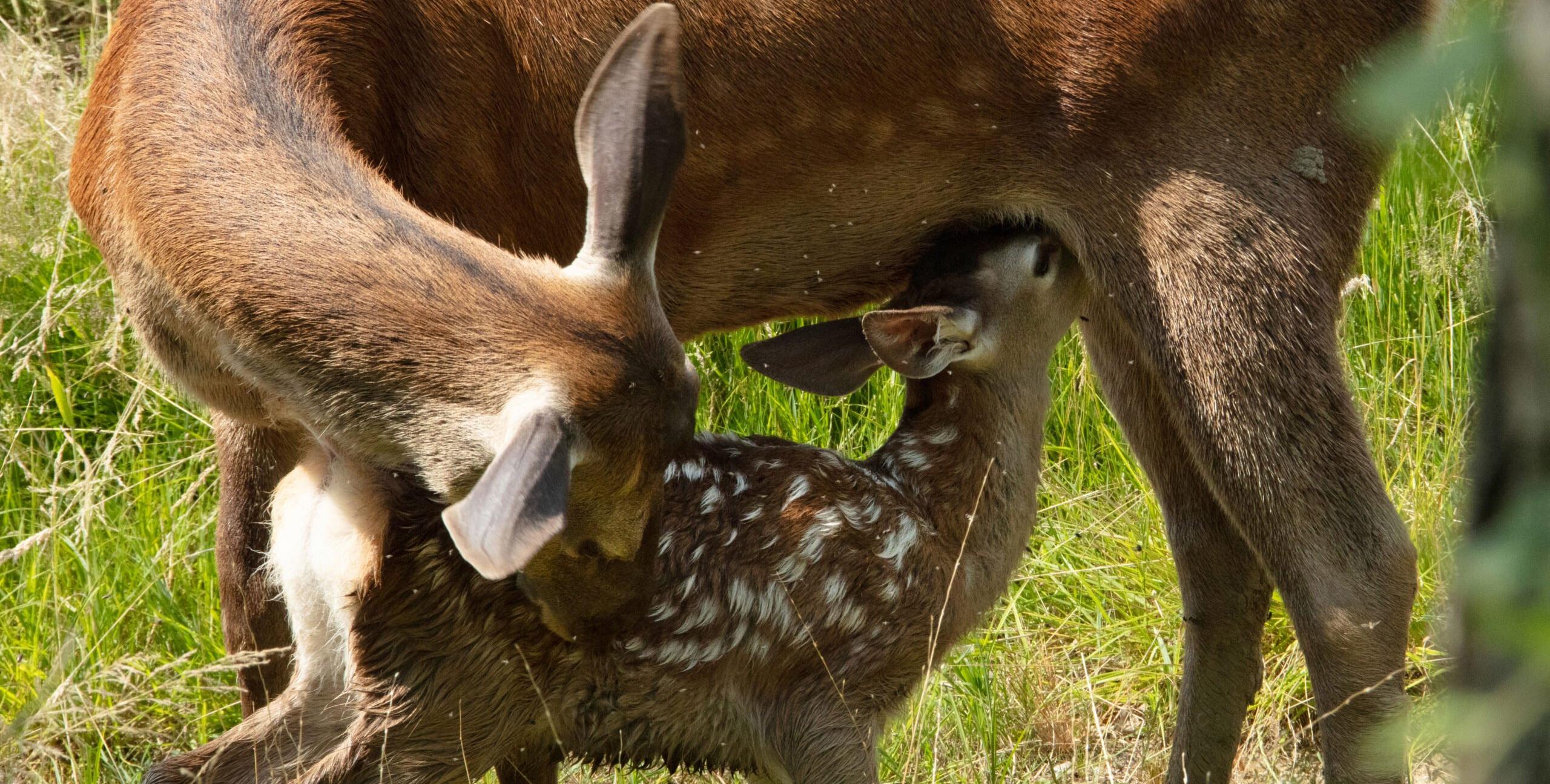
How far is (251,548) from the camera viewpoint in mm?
3895

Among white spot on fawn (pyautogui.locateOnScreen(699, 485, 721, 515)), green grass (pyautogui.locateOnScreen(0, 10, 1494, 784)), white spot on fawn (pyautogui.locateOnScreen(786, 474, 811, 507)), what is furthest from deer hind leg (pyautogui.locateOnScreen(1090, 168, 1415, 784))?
white spot on fawn (pyautogui.locateOnScreen(699, 485, 721, 515))

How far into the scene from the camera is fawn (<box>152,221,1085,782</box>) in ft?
10.6

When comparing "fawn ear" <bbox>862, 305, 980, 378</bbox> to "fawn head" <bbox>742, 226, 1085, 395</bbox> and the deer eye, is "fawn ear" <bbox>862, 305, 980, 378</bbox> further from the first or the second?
the deer eye

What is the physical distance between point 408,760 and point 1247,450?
5.72 feet

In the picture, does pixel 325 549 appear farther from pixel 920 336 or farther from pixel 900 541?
pixel 920 336

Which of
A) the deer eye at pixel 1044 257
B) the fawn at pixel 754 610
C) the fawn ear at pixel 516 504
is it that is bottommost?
the fawn at pixel 754 610

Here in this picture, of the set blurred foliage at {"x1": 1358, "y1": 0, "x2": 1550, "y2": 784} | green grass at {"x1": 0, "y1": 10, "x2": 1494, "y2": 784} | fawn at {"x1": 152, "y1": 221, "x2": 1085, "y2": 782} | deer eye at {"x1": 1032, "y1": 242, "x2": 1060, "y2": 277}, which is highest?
blurred foliage at {"x1": 1358, "y1": 0, "x2": 1550, "y2": 784}

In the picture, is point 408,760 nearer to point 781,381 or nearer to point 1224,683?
point 781,381

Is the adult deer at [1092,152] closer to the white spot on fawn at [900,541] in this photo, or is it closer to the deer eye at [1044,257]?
the deer eye at [1044,257]

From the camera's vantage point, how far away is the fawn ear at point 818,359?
4.09 meters

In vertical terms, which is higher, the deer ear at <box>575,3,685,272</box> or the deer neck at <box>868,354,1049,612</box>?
the deer ear at <box>575,3,685,272</box>

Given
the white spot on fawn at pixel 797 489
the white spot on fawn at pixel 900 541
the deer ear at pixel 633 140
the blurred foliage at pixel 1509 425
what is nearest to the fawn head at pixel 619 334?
→ the deer ear at pixel 633 140

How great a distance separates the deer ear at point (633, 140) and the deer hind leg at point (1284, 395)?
1011 mm

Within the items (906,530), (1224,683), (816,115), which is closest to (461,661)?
(906,530)
